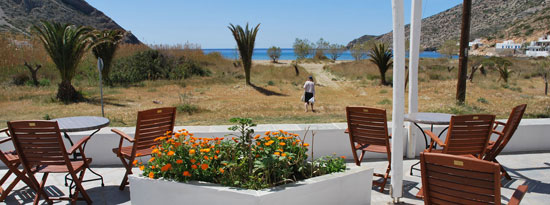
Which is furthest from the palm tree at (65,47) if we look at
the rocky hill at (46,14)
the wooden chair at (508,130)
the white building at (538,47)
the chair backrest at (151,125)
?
the white building at (538,47)

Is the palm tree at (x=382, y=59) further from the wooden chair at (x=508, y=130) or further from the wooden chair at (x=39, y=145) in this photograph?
the wooden chair at (x=39, y=145)

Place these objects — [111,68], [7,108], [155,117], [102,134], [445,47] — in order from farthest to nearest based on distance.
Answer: [445,47]
[111,68]
[7,108]
[102,134]
[155,117]

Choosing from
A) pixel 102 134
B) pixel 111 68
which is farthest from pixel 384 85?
pixel 102 134

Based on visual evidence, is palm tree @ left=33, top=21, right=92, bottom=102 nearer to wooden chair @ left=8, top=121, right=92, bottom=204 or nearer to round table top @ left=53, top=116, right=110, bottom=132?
round table top @ left=53, top=116, right=110, bottom=132

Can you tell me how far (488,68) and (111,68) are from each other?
24660mm

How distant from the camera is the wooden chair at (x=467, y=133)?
3479 mm

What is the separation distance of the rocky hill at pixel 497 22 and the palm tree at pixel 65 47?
166 ft

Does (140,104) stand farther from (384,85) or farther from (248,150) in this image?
(384,85)

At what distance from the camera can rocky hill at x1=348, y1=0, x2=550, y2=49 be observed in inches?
2341

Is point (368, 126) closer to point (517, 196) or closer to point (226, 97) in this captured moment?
point (517, 196)

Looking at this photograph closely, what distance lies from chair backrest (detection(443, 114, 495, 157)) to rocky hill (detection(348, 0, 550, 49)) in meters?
56.9

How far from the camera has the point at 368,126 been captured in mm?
3881

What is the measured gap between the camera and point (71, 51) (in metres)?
12.8

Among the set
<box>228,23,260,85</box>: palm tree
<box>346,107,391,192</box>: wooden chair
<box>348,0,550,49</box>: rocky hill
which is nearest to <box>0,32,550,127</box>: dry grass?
<box>228,23,260,85</box>: palm tree
